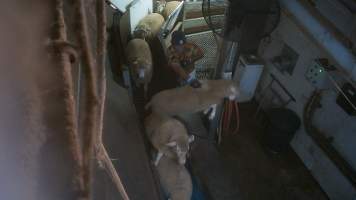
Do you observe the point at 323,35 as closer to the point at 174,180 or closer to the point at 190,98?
the point at 190,98

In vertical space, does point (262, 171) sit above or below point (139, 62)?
below

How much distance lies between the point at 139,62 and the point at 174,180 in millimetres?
1840

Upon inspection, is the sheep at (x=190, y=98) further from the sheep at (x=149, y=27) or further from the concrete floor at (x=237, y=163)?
the sheep at (x=149, y=27)

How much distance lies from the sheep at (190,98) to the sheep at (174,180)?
0.59 metres

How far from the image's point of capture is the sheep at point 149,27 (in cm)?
504

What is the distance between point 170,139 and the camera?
340 centimetres

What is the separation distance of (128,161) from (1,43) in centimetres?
204

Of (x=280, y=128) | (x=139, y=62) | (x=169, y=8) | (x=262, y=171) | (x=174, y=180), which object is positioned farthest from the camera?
(x=169, y=8)

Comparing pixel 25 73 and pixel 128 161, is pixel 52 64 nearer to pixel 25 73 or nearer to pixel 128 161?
pixel 25 73

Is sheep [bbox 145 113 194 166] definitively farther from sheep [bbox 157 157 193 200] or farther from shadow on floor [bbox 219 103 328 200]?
shadow on floor [bbox 219 103 328 200]

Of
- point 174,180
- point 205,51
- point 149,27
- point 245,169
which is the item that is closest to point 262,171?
point 245,169

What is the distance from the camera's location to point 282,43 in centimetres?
440

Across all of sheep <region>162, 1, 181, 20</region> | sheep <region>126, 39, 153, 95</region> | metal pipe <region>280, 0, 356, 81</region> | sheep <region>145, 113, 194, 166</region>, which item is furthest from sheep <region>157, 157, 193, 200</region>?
sheep <region>162, 1, 181, 20</region>

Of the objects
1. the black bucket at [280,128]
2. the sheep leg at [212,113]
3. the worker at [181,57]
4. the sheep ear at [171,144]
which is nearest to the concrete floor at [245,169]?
the black bucket at [280,128]
